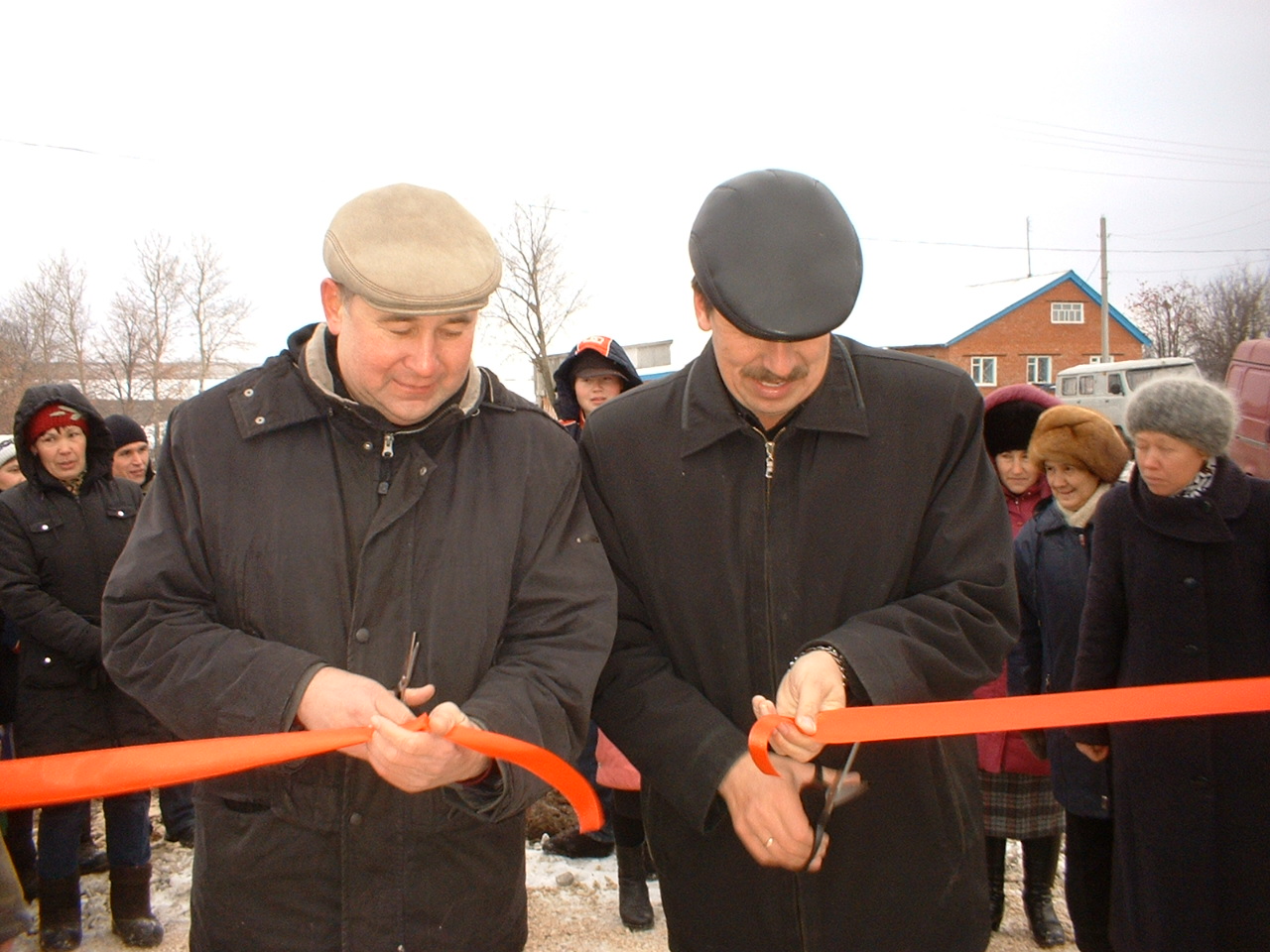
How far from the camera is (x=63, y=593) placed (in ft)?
14.8

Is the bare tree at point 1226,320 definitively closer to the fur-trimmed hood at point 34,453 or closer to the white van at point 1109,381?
the white van at point 1109,381

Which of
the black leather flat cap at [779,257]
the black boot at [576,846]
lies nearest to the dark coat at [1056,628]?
the black boot at [576,846]

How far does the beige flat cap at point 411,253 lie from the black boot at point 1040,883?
3739mm

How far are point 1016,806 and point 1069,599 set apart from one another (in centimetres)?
98

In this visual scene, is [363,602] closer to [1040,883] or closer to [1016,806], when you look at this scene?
[1016,806]

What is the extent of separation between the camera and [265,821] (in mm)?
1942

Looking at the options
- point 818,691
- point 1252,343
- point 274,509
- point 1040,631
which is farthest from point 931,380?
point 1252,343

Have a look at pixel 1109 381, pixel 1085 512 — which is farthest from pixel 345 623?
pixel 1109 381

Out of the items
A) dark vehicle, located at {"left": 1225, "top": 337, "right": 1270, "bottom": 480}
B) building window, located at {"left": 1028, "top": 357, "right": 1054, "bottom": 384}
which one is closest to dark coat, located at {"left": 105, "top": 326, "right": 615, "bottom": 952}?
dark vehicle, located at {"left": 1225, "top": 337, "right": 1270, "bottom": 480}

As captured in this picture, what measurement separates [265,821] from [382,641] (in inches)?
16.7

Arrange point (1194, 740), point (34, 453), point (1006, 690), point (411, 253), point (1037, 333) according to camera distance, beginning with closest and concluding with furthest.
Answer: point (411, 253) → point (1194, 740) → point (1006, 690) → point (34, 453) → point (1037, 333)

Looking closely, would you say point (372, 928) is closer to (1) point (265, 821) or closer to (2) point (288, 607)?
(1) point (265, 821)

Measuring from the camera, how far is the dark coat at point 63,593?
434 cm

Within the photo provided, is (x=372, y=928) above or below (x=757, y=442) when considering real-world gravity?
below
